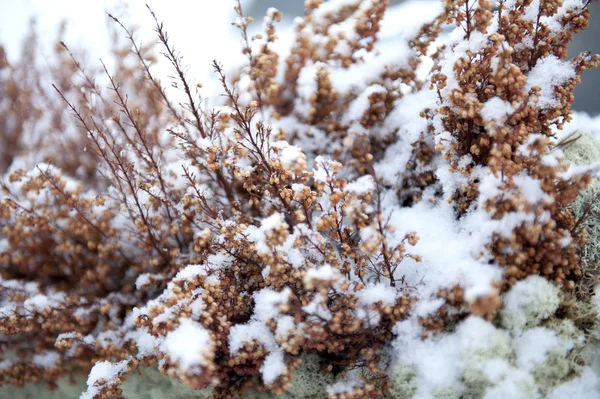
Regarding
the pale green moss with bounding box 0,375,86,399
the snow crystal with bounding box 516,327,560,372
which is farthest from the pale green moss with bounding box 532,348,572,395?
the pale green moss with bounding box 0,375,86,399

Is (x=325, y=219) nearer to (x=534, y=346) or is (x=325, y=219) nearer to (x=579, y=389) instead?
(x=534, y=346)

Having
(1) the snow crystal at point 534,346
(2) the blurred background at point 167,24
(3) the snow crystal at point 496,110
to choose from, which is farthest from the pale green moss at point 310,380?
(2) the blurred background at point 167,24

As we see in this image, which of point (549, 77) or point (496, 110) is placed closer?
point (496, 110)

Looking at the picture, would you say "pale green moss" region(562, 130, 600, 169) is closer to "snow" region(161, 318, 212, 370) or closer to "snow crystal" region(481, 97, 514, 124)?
"snow crystal" region(481, 97, 514, 124)

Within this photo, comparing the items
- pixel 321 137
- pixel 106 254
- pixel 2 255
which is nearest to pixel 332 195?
pixel 321 137

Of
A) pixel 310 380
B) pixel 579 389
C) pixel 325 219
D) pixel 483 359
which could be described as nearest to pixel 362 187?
pixel 325 219

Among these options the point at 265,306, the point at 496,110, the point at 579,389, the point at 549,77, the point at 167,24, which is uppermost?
the point at 167,24

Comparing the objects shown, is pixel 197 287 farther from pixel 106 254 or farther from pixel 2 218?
pixel 2 218
